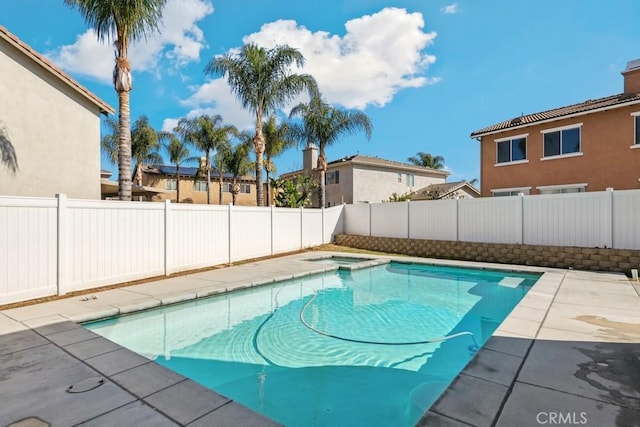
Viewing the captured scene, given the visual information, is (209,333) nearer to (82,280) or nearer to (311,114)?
(82,280)

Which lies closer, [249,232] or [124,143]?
[124,143]

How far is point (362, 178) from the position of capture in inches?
1055

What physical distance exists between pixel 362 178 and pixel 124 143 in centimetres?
1945

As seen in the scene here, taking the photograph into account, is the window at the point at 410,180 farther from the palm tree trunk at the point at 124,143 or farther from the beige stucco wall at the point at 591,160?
the palm tree trunk at the point at 124,143

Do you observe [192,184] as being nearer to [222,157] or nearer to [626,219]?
[222,157]

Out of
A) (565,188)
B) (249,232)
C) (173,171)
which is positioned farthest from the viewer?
(173,171)

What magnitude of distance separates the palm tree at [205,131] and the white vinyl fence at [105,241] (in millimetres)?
19572

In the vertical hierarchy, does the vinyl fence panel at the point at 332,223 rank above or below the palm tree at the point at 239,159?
below

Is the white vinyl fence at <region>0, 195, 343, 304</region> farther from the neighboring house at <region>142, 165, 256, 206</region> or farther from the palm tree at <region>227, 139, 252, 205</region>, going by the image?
the neighboring house at <region>142, 165, 256, 206</region>

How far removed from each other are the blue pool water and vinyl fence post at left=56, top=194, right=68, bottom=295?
2101 millimetres

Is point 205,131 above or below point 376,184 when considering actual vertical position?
above

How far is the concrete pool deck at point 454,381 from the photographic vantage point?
8.86ft

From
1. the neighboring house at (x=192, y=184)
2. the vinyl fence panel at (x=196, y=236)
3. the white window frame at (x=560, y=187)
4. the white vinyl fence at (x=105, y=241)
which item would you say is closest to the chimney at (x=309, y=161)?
the neighboring house at (x=192, y=184)

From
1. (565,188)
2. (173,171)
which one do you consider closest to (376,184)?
(565,188)
